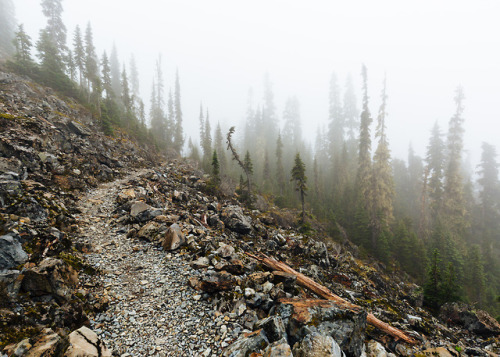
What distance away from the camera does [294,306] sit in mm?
6883

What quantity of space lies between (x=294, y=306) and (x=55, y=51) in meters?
53.1

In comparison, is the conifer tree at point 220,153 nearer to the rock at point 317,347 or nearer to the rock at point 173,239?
the rock at point 173,239

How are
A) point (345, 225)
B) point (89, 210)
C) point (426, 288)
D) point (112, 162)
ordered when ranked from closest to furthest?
point (89, 210) < point (426, 288) < point (112, 162) < point (345, 225)

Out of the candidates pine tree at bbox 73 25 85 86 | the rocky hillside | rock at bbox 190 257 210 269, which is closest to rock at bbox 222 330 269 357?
the rocky hillside

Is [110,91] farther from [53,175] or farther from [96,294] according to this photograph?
[96,294]

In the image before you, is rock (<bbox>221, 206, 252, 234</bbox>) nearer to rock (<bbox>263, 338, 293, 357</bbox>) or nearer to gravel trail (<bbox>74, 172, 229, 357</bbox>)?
gravel trail (<bbox>74, 172, 229, 357</bbox>)

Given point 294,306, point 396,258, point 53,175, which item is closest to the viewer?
point 294,306

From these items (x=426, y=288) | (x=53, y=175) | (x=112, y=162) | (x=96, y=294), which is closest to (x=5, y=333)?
(x=96, y=294)

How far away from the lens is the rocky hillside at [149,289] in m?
5.75

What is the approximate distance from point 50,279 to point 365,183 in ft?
132

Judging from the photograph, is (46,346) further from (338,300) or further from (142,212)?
(338,300)

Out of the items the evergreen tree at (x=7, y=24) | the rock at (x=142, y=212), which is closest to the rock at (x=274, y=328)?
the rock at (x=142, y=212)

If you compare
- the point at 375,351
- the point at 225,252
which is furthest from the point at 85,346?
the point at 375,351

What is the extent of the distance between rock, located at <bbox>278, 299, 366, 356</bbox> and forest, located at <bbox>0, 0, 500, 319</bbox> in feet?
53.5
